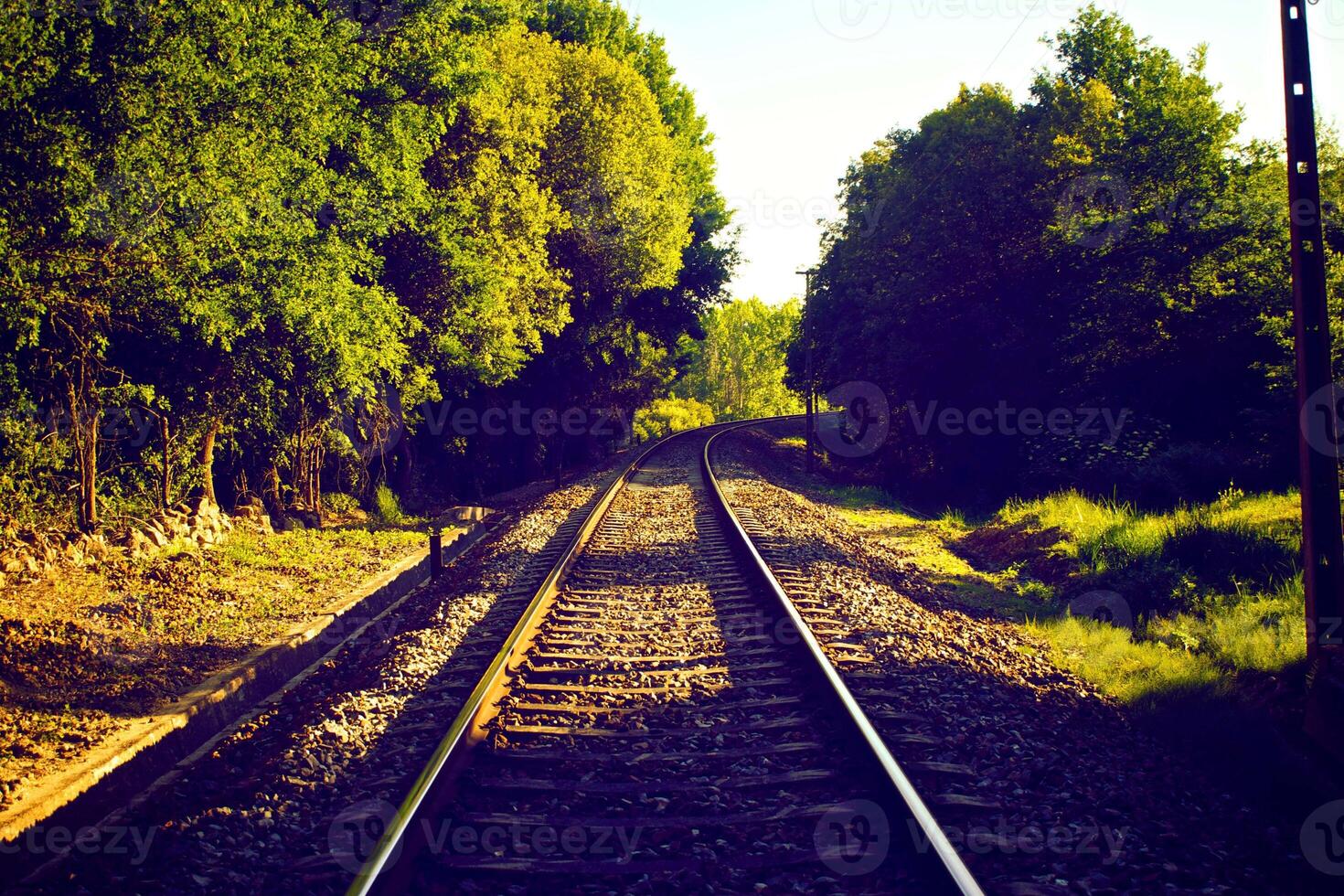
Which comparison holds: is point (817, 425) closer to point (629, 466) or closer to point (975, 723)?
point (629, 466)

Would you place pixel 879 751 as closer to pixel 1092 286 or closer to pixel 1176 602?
pixel 1176 602

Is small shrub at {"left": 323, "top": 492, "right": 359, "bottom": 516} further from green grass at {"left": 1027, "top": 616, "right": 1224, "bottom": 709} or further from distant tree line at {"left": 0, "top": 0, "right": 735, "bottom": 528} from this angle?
green grass at {"left": 1027, "top": 616, "right": 1224, "bottom": 709}

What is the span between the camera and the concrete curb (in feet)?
16.2

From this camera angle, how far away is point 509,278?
58.1ft

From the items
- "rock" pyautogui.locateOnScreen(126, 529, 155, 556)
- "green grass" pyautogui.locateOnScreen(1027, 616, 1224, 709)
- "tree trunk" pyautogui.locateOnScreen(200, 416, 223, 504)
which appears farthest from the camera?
"tree trunk" pyautogui.locateOnScreen(200, 416, 223, 504)

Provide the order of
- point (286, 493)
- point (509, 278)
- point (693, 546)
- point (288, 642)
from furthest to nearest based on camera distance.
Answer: point (509, 278) < point (286, 493) < point (693, 546) < point (288, 642)

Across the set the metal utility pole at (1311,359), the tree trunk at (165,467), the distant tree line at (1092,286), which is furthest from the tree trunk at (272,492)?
the distant tree line at (1092,286)

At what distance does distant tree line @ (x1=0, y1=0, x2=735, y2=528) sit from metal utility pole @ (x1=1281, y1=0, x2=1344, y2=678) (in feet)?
28.4

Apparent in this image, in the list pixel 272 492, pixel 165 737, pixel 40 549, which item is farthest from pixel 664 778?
pixel 272 492

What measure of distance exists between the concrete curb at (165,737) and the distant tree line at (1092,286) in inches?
597

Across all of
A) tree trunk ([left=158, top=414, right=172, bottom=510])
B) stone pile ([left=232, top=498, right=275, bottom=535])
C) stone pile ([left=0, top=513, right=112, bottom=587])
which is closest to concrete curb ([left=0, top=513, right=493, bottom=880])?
stone pile ([left=0, top=513, right=112, bottom=587])

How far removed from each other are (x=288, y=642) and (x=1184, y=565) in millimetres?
10103

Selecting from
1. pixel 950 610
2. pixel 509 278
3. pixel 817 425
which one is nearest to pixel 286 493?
pixel 509 278

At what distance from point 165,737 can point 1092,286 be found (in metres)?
21.5
